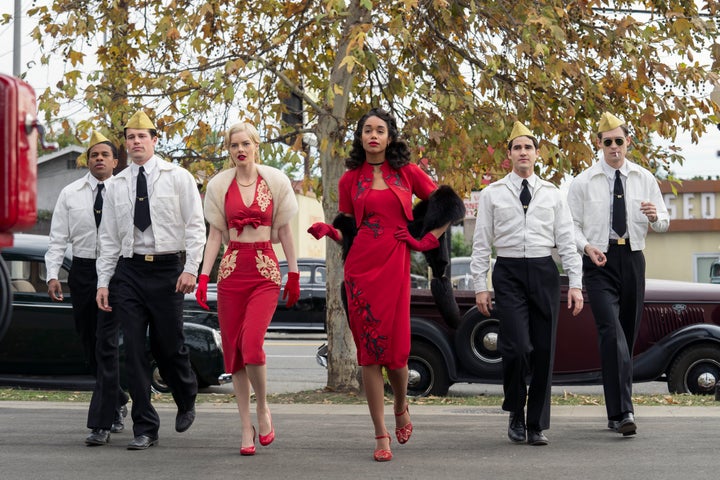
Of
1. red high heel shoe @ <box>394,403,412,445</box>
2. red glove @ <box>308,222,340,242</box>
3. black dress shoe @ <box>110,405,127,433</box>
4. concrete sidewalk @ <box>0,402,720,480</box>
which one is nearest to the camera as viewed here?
concrete sidewalk @ <box>0,402,720,480</box>

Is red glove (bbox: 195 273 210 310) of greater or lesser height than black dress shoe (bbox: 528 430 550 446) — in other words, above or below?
above

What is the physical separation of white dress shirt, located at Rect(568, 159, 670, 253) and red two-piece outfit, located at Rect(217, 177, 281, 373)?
2113 millimetres

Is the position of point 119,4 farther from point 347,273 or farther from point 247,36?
point 347,273

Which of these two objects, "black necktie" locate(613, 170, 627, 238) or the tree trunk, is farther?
the tree trunk

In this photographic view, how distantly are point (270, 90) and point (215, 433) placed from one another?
4.88 metres

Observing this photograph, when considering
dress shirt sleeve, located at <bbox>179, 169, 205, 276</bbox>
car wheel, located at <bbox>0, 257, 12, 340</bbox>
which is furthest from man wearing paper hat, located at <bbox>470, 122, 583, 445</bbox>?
car wheel, located at <bbox>0, 257, 12, 340</bbox>

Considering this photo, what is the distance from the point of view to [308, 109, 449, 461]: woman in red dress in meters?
6.90

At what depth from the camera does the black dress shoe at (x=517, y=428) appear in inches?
291

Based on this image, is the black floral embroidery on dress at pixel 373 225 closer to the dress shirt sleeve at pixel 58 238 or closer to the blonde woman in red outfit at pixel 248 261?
the blonde woman in red outfit at pixel 248 261

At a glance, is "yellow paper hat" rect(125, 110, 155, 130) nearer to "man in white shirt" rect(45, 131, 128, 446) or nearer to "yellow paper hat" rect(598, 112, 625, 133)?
"man in white shirt" rect(45, 131, 128, 446)

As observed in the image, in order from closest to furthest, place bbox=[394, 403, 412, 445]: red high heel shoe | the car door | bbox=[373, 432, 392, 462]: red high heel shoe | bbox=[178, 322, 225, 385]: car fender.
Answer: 1. bbox=[373, 432, 392, 462]: red high heel shoe
2. bbox=[394, 403, 412, 445]: red high heel shoe
3. the car door
4. bbox=[178, 322, 225, 385]: car fender

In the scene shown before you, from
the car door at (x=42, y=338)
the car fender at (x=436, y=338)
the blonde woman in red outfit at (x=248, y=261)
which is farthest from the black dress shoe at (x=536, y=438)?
the car door at (x=42, y=338)

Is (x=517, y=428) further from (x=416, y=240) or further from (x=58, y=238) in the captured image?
(x=58, y=238)

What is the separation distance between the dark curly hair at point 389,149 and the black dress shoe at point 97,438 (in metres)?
2.34
